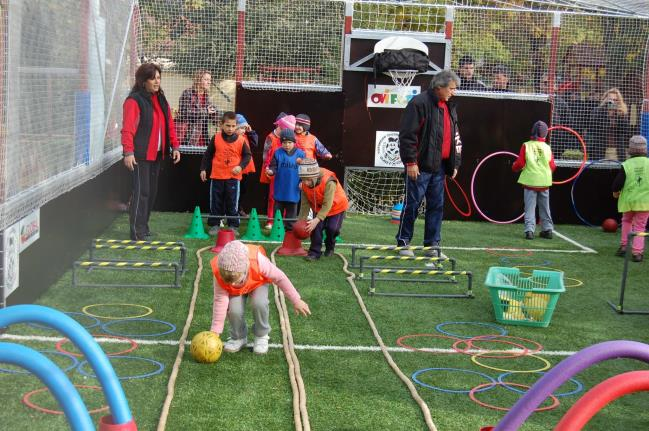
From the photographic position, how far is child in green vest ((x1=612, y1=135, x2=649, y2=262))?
12.5m

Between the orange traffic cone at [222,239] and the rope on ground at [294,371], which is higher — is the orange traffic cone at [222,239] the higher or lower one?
the higher one

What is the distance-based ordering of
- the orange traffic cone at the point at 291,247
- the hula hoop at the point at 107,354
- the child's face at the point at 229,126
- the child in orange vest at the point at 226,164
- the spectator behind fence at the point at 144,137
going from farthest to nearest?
the child in orange vest at the point at 226,164
the child's face at the point at 229,126
the spectator behind fence at the point at 144,137
the orange traffic cone at the point at 291,247
the hula hoop at the point at 107,354

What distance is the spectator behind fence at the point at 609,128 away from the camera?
1598cm

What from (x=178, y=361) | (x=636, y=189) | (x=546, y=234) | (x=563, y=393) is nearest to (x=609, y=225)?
(x=546, y=234)

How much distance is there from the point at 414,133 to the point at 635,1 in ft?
27.1

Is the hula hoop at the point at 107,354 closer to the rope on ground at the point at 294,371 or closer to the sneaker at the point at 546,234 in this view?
the rope on ground at the point at 294,371

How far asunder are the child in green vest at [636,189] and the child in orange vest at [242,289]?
680 centimetres

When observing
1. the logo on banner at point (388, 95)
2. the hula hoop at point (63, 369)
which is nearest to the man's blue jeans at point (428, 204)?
the logo on banner at point (388, 95)

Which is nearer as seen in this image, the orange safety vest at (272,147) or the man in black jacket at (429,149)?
the man in black jacket at (429,149)

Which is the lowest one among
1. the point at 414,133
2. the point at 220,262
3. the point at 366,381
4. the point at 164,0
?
the point at 366,381

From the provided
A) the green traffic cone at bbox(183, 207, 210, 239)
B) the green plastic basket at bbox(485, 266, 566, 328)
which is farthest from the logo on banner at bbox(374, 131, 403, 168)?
the green plastic basket at bbox(485, 266, 566, 328)

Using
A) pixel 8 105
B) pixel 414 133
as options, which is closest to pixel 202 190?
pixel 414 133

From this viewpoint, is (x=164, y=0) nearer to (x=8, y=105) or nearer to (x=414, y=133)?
(x=414, y=133)

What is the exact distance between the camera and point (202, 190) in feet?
50.1
